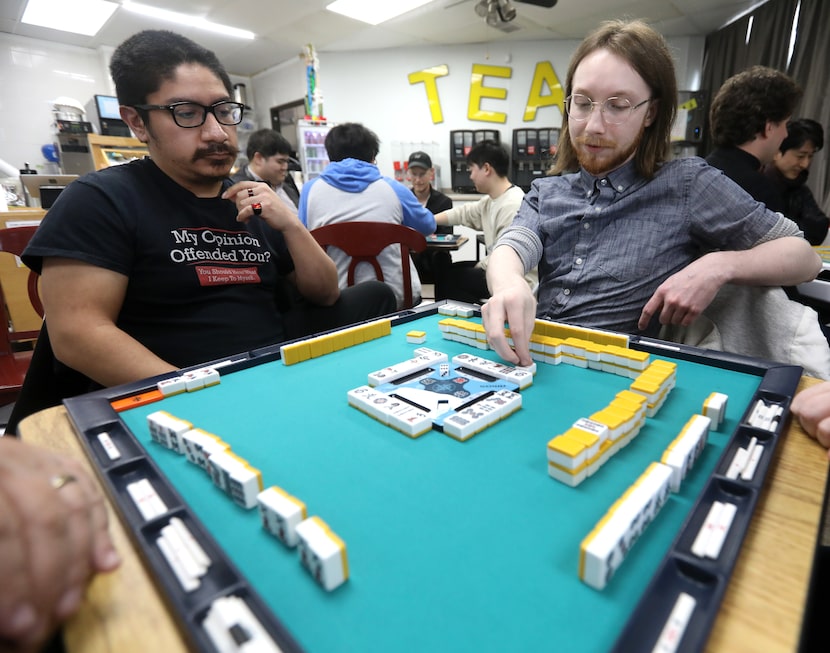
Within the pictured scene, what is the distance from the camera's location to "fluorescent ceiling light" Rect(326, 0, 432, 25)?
431 centimetres

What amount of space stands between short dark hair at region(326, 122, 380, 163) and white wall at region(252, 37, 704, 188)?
3564 mm

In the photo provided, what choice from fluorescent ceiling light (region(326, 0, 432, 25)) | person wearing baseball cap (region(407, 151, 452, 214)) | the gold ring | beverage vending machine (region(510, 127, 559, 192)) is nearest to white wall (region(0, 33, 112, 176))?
fluorescent ceiling light (region(326, 0, 432, 25))

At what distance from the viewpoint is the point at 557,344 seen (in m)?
0.94

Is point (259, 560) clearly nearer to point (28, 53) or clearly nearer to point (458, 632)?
point (458, 632)

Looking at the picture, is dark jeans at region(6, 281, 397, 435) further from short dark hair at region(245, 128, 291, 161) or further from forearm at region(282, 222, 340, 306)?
short dark hair at region(245, 128, 291, 161)

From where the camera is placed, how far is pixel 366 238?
7.44ft

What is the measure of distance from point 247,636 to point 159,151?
50.9 inches

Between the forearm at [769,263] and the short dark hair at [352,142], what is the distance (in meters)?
2.04

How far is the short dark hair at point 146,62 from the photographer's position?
1.21 m

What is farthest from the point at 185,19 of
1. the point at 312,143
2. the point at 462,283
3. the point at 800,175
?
the point at 800,175

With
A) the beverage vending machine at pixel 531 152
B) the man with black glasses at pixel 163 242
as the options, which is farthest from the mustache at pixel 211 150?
the beverage vending machine at pixel 531 152

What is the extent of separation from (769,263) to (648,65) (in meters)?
0.55

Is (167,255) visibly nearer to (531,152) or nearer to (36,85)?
(531,152)

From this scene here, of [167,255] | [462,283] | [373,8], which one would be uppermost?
[373,8]
